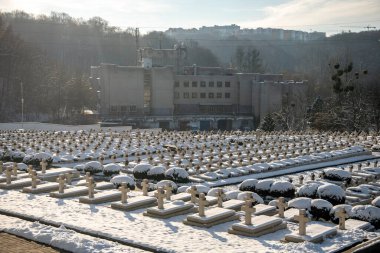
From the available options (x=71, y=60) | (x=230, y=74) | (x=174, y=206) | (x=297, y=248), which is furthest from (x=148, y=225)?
(x=71, y=60)

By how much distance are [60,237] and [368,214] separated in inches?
299

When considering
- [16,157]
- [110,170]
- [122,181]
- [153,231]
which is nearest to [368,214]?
[153,231]

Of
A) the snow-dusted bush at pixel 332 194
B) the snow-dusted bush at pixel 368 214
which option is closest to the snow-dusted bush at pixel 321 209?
the snow-dusted bush at pixel 368 214

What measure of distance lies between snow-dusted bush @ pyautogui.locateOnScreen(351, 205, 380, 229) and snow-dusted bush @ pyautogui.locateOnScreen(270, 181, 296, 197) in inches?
162

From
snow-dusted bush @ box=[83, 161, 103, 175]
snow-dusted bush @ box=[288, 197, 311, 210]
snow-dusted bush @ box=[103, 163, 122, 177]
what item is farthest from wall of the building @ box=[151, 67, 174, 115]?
snow-dusted bush @ box=[288, 197, 311, 210]

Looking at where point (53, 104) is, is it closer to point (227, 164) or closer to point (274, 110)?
point (274, 110)

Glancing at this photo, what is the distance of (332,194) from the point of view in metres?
15.3

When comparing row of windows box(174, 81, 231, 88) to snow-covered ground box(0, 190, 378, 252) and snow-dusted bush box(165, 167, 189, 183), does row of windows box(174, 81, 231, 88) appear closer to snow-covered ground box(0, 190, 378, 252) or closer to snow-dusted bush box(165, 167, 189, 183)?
snow-dusted bush box(165, 167, 189, 183)

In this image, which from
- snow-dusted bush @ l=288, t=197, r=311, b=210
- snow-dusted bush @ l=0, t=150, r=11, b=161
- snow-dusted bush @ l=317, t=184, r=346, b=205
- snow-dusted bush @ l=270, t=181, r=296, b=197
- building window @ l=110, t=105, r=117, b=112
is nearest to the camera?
snow-dusted bush @ l=288, t=197, r=311, b=210

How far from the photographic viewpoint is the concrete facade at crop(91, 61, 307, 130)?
231 ft

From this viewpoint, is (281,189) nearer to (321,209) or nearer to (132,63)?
(321,209)

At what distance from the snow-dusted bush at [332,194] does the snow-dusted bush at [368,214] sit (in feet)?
6.15

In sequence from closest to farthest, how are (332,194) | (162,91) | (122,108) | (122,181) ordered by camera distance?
1. (332,194)
2. (122,181)
3. (122,108)
4. (162,91)

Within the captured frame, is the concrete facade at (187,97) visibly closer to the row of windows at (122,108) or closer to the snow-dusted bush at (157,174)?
the row of windows at (122,108)
